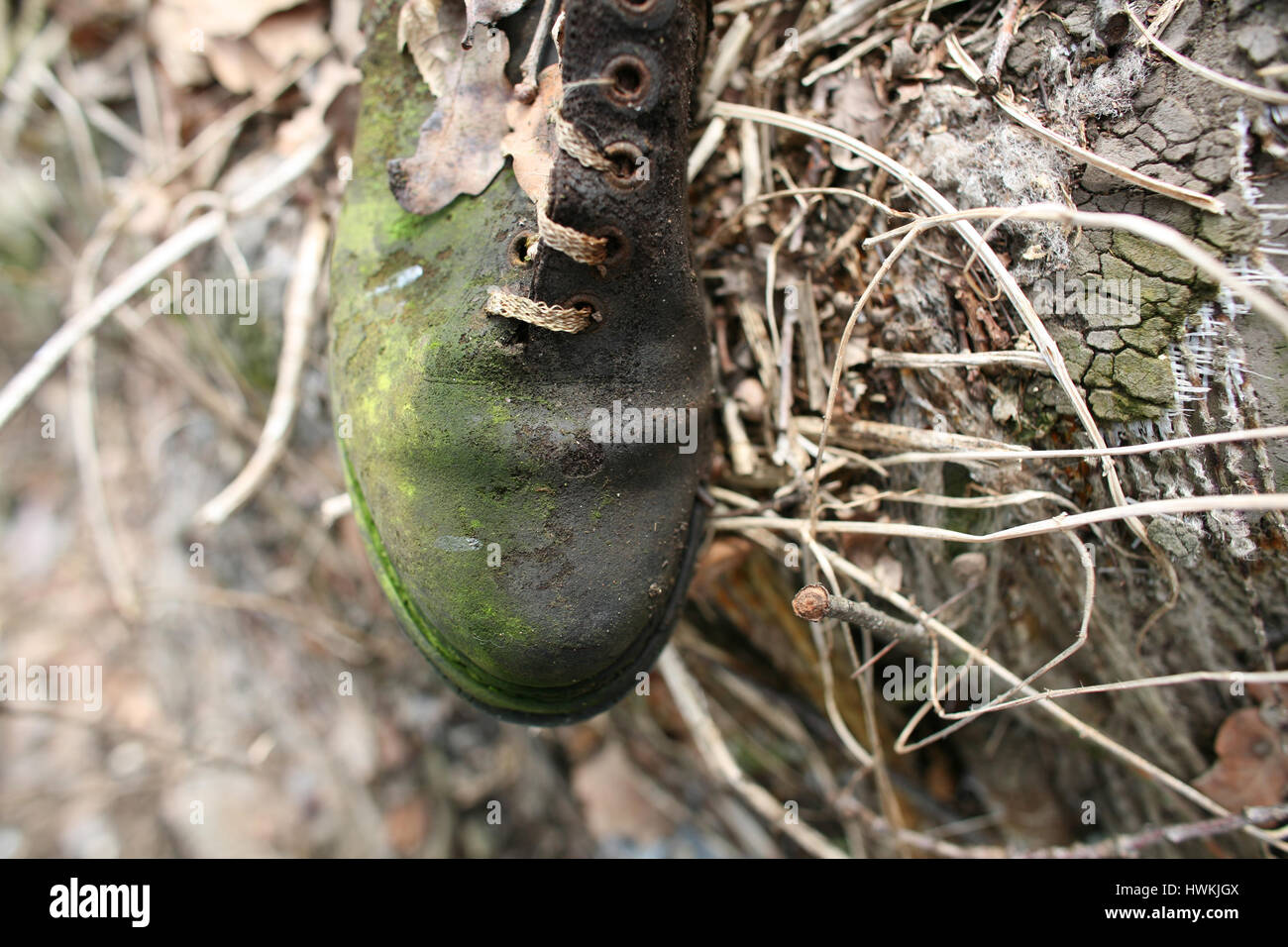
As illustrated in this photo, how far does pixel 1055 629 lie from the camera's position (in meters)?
1.06

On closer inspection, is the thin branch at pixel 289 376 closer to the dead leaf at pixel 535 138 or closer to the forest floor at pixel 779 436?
the forest floor at pixel 779 436

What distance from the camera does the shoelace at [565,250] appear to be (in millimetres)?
736

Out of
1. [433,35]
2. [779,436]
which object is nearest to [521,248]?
[433,35]

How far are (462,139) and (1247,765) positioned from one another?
1.26m

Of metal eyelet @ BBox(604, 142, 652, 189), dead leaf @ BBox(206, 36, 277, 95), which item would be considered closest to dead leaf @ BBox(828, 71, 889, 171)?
metal eyelet @ BBox(604, 142, 652, 189)

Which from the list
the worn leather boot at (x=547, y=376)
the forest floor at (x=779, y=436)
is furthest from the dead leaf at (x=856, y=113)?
the worn leather boot at (x=547, y=376)

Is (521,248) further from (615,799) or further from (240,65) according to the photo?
(615,799)

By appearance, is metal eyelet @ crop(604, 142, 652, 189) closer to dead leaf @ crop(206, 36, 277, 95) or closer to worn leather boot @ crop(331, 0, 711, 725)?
worn leather boot @ crop(331, 0, 711, 725)

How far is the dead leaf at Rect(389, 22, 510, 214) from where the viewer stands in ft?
2.89

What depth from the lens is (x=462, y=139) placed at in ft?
2.92

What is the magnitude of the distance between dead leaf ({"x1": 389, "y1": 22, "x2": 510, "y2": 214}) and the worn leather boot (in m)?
0.02
